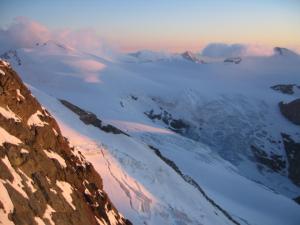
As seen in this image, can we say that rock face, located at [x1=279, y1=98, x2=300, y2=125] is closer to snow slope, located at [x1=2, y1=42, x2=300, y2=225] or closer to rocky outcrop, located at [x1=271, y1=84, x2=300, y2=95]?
snow slope, located at [x1=2, y1=42, x2=300, y2=225]

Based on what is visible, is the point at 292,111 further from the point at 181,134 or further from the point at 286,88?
the point at 181,134

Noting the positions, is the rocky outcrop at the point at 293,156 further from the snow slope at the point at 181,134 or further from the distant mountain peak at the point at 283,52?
the distant mountain peak at the point at 283,52

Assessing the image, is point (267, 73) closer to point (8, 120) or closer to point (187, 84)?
point (187, 84)

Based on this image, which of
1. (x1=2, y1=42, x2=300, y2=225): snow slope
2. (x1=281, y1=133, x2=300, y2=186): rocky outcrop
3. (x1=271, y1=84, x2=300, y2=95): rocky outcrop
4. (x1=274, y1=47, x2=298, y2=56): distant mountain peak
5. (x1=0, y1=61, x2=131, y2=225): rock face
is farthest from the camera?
(x1=274, y1=47, x2=298, y2=56): distant mountain peak

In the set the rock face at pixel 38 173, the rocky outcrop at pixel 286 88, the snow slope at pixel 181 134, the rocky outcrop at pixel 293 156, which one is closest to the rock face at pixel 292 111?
the snow slope at pixel 181 134

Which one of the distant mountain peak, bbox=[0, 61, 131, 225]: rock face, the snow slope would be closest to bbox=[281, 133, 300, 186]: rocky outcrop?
the snow slope
